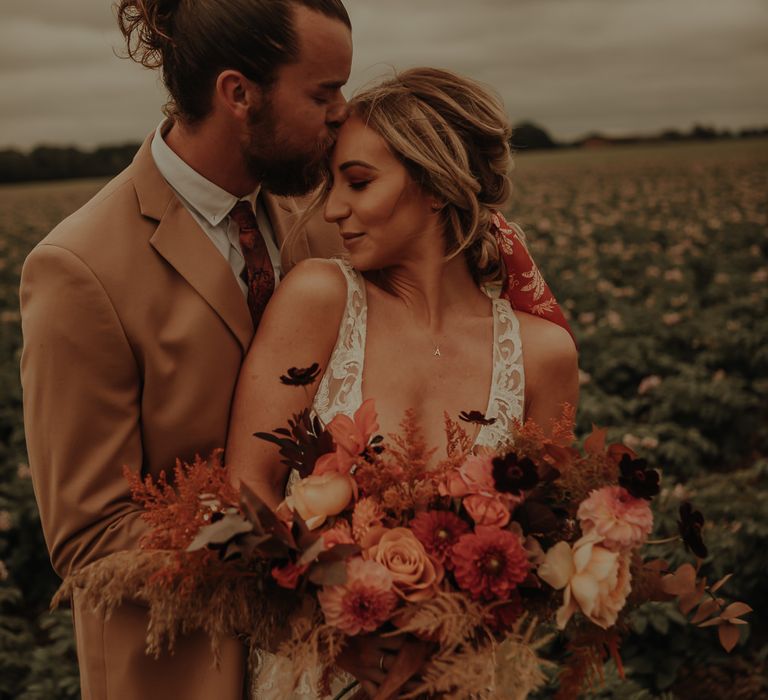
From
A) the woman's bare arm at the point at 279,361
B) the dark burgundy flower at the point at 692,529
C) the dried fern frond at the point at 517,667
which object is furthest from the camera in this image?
the woman's bare arm at the point at 279,361

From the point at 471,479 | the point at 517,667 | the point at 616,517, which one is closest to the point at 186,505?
the point at 471,479

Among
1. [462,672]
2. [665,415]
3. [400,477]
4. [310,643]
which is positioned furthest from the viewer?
[665,415]

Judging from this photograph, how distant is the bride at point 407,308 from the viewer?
88.5 inches

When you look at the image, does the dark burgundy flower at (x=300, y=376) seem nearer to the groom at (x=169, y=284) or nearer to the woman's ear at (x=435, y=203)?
the groom at (x=169, y=284)

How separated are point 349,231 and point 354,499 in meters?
0.96

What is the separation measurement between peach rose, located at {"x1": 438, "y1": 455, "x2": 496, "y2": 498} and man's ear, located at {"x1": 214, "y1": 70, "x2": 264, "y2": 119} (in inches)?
50.8

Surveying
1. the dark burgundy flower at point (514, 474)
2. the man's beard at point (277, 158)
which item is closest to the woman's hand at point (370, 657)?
the dark burgundy flower at point (514, 474)

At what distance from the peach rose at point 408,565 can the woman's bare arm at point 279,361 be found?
68 centimetres

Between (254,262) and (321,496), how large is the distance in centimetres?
103

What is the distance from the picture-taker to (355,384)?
7.58ft

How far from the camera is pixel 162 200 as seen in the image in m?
2.25

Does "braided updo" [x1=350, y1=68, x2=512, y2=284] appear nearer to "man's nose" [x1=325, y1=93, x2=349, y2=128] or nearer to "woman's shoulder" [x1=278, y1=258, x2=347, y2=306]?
"man's nose" [x1=325, y1=93, x2=349, y2=128]

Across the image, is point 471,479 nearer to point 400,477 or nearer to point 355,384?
point 400,477

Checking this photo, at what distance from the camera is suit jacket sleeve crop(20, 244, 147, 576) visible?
6.59 ft
